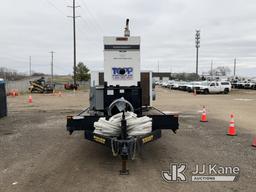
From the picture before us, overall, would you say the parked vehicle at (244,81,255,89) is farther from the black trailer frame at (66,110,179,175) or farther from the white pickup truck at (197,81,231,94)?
the black trailer frame at (66,110,179,175)

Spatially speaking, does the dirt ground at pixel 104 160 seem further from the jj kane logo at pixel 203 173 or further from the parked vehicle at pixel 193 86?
the parked vehicle at pixel 193 86

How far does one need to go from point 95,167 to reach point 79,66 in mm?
62095

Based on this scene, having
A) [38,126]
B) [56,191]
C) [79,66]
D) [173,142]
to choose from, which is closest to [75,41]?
[79,66]

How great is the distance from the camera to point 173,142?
9.13 meters

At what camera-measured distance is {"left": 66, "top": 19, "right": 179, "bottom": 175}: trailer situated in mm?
6391

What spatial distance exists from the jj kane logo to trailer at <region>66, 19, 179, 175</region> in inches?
31.1

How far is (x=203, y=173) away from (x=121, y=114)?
6.90 ft

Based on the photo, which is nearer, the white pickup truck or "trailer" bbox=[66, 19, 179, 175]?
"trailer" bbox=[66, 19, 179, 175]

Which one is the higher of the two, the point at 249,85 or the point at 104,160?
the point at 249,85

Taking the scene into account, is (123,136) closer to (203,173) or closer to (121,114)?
(121,114)

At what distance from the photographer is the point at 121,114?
22.6ft

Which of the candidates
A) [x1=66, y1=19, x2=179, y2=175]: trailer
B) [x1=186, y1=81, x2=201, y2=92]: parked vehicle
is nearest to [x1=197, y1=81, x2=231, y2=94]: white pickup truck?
[x1=186, y1=81, x2=201, y2=92]: parked vehicle

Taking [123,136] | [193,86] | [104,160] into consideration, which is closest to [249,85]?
[193,86]

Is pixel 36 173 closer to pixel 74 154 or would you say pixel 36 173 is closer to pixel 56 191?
pixel 56 191
